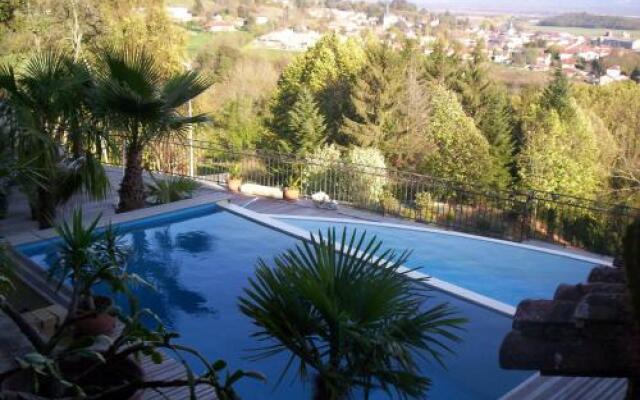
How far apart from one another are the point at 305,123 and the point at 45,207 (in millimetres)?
20769

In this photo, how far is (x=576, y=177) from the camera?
77.0 ft

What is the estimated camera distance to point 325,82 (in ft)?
100

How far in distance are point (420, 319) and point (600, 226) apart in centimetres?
1520

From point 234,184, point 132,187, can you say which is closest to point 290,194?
point 234,184

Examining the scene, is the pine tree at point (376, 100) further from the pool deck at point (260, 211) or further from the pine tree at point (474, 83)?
the pool deck at point (260, 211)

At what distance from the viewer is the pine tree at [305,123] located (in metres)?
27.2

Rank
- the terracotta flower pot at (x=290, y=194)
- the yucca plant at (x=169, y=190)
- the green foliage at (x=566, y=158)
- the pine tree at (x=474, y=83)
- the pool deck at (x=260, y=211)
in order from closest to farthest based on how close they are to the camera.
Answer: the pool deck at (x=260, y=211) → the yucca plant at (x=169, y=190) → the terracotta flower pot at (x=290, y=194) → the green foliage at (x=566, y=158) → the pine tree at (x=474, y=83)

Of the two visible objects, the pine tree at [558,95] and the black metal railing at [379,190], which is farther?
the pine tree at [558,95]

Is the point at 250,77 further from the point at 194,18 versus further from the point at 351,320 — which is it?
the point at 351,320

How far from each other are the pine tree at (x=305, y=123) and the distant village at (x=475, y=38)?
12079mm

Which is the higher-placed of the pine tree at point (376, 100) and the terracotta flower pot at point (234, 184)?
the pine tree at point (376, 100)

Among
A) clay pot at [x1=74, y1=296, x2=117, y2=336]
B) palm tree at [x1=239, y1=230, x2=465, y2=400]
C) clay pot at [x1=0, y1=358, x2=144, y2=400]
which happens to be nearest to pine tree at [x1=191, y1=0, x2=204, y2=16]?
clay pot at [x1=74, y1=296, x2=117, y2=336]

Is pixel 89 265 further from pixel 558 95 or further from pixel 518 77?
pixel 518 77

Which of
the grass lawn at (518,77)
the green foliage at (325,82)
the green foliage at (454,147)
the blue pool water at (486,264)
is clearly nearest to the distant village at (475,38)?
the grass lawn at (518,77)
